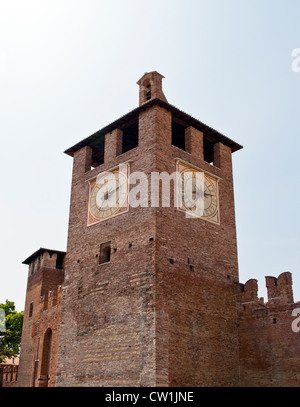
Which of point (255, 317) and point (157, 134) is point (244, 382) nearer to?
point (255, 317)

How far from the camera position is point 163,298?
1346 cm

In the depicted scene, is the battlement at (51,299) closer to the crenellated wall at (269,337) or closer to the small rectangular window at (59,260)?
the small rectangular window at (59,260)

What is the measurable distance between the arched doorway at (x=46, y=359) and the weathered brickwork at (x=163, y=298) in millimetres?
6079

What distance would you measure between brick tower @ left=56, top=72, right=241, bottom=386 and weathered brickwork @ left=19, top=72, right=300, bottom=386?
0.12 ft

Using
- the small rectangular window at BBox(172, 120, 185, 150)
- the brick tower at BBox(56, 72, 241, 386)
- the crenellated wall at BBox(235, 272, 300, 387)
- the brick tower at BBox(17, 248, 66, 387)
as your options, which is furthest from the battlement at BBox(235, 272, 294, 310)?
the brick tower at BBox(17, 248, 66, 387)

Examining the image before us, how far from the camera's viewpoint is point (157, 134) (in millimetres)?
15586

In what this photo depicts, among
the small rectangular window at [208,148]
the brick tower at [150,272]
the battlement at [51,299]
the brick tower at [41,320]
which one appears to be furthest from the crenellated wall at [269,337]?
the battlement at [51,299]

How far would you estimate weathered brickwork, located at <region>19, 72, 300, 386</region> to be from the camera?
528 inches

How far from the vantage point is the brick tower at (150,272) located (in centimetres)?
1338

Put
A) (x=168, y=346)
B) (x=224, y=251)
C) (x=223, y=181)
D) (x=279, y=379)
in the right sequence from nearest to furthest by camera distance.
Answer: (x=168, y=346) → (x=279, y=379) → (x=224, y=251) → (x=223, y=181)

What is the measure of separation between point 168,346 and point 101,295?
308 centimetres

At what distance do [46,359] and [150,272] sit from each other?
10.6 m
